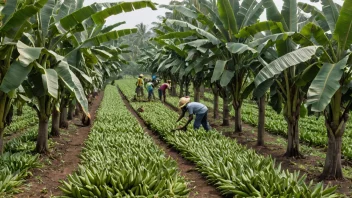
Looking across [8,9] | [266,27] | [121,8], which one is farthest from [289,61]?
[8,9]

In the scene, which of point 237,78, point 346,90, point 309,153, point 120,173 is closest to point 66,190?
point 120,173

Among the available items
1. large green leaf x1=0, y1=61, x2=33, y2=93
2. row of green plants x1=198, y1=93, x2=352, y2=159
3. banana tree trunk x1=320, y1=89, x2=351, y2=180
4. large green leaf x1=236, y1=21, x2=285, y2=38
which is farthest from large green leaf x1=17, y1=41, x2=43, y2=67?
row of green plants x1=198, y1=93, x2=352, y2=159

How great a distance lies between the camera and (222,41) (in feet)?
36.2

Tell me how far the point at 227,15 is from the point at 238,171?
5496 mm

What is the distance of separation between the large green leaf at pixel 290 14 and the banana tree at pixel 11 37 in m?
5.91

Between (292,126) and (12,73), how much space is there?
7142mm

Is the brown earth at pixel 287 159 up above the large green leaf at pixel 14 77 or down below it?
below

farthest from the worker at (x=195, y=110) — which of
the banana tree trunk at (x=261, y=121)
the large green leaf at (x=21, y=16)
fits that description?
the large green leaf at (x=21, y=16)

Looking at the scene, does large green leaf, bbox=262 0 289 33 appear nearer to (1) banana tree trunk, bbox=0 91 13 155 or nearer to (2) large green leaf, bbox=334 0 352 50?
(2) large green leaf, bbox=334 0 352 50

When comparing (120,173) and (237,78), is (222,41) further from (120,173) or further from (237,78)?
(120,173)

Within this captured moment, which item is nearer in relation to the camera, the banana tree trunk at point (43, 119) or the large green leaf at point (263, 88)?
the large green leaf at point (263, 88)

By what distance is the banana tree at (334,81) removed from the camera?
19.8ft

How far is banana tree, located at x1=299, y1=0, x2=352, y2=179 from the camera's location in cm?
603

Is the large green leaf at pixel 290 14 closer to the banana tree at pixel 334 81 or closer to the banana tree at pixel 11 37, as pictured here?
the banana tree at pixel 334 81
